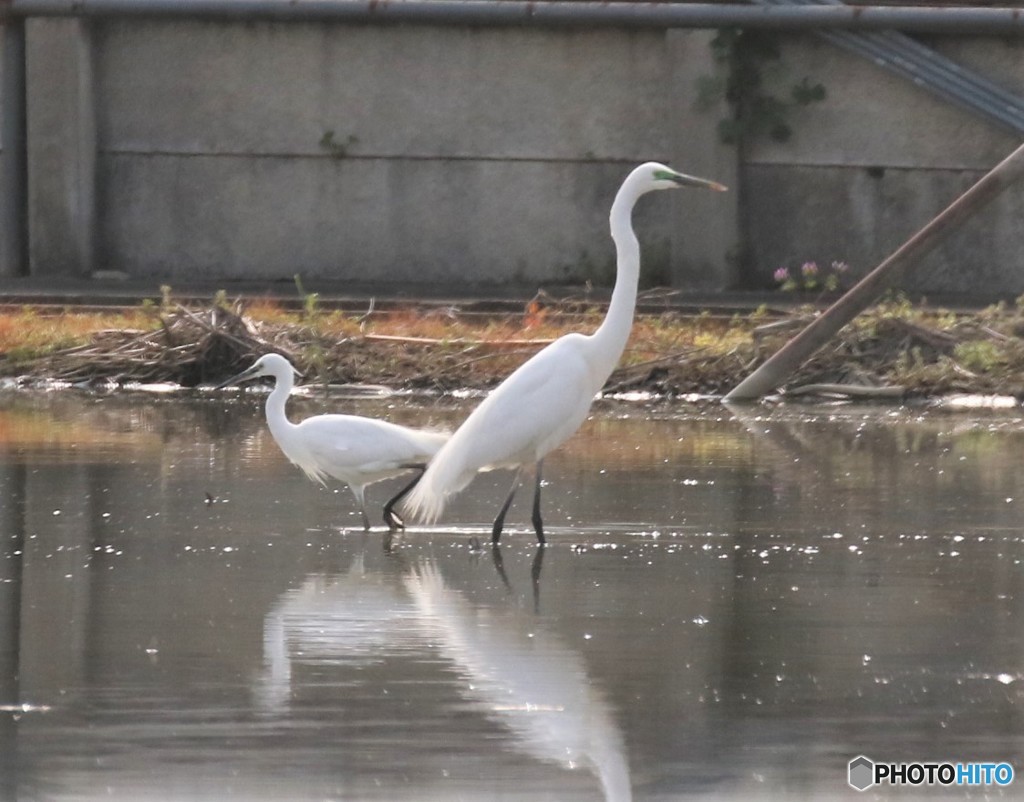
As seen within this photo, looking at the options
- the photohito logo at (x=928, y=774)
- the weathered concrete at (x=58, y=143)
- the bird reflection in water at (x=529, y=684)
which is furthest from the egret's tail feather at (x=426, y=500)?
the weathered concrete at (x=58, y=143)

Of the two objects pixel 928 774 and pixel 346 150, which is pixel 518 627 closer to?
pixel 928 774

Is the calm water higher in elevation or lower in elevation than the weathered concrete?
lower

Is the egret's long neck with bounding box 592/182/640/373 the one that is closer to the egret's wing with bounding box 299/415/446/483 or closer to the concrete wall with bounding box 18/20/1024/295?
the egret's wing with bounding box 299/415/446/483

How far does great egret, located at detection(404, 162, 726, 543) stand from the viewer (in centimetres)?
865

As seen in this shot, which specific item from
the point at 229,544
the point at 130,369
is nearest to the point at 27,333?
the point at 130,369

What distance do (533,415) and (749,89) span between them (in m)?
9.35

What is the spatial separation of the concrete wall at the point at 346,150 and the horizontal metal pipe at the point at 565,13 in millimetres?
322

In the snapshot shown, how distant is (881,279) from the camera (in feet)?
40.5

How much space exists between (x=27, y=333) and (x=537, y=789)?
398 inches

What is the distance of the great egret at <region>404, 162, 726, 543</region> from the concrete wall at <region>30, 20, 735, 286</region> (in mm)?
8671

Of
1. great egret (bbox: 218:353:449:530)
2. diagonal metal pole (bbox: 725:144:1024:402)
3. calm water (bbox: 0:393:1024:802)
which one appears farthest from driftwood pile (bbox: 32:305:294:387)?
great egret (bbox: 218:353:449:530)

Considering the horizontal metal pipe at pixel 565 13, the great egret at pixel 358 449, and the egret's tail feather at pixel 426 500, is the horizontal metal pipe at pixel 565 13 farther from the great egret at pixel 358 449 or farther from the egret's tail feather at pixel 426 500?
the egret's tail feather at pixel 426 500

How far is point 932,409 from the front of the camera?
12852 millimetres

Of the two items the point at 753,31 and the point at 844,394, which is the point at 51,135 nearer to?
the point at 753,31
